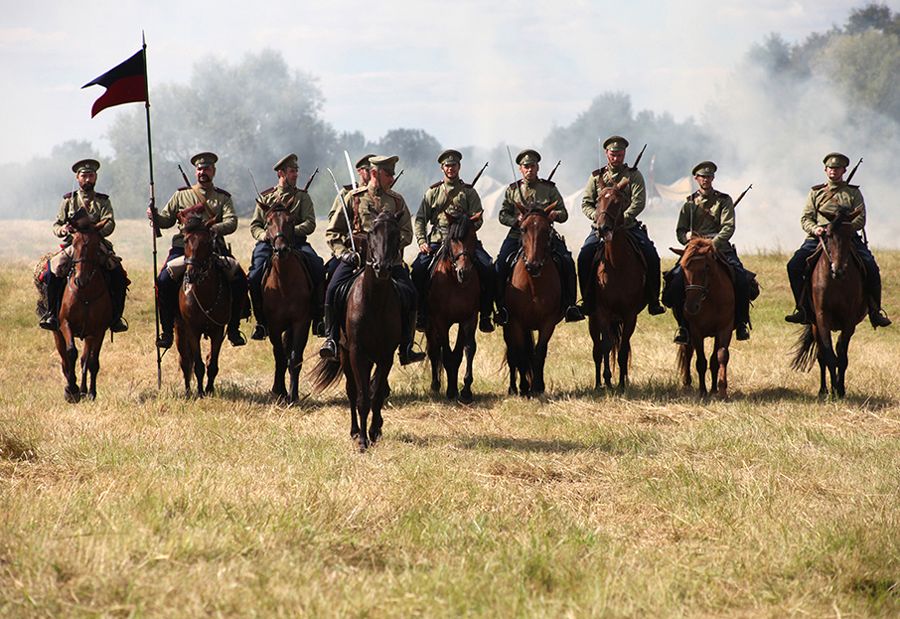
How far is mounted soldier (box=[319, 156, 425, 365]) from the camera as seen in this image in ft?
37.8

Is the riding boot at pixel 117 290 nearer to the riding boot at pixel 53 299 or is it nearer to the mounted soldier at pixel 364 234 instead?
the riding boot at pixel 53 299

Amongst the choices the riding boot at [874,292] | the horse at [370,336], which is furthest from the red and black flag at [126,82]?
the riding boot at [874,292]

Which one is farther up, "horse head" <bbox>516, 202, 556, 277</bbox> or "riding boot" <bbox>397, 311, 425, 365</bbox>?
"horse head" <bbox>516, 202, 556, 277</bbox>

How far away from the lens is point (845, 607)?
20.3 feet

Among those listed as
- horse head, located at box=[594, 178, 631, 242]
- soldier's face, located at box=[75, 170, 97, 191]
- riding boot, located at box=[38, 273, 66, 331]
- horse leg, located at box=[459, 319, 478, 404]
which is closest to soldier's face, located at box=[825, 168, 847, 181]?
horse head, located at box=[594, 178, 631, 242]

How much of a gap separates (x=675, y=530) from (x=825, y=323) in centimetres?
733

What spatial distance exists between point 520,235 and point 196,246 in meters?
4.17

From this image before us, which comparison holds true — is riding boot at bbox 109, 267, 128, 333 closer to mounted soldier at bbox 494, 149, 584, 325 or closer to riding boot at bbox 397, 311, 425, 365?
riding boot at bbox 397, 311, 425, 365

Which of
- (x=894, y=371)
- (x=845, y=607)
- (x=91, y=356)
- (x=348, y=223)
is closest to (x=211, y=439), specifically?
(x=348, y=223)

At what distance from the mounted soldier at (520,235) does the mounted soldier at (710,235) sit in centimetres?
126

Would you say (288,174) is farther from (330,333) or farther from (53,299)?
(330,333)

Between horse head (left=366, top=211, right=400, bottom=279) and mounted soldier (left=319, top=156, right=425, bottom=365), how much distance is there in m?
0.68

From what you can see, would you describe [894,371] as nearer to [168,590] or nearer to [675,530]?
[675,530]

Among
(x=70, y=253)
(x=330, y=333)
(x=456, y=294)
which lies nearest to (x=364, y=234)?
(x=330, y=333)
